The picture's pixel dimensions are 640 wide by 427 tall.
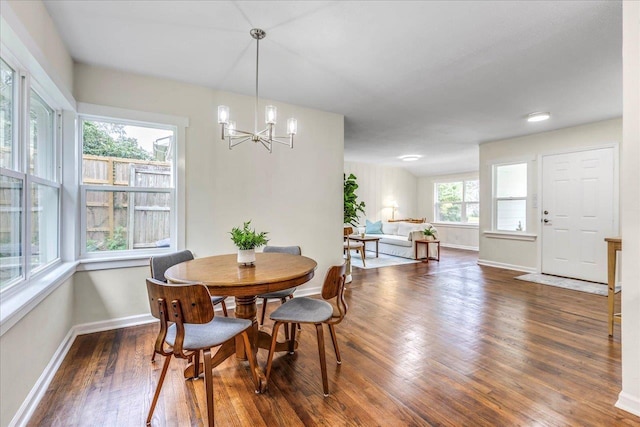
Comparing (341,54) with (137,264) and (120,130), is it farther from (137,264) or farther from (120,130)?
(137,264)

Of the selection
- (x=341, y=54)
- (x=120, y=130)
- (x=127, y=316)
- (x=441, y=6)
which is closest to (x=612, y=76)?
(x=441, y=6)

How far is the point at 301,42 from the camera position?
2.40m

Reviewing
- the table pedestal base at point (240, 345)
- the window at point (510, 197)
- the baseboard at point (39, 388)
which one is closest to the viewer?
the baseboard at point (39, 388)

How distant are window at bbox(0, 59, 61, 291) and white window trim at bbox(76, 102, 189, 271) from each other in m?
0.39

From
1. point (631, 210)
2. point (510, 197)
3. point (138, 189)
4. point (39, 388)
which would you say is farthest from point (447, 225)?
point (39, 388)

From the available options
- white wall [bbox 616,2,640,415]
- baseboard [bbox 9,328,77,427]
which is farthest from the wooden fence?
white wall [bbox 616,2,640,415]

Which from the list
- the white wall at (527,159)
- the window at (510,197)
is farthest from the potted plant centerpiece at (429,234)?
the window at (510,197)

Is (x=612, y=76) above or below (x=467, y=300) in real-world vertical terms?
above

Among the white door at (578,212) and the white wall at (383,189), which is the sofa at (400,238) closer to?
the white wall at (383,189)

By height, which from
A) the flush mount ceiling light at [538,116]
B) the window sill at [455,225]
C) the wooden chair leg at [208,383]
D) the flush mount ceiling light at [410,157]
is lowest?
the wooden chair leg at [208,383]

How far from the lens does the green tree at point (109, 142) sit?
2.82m

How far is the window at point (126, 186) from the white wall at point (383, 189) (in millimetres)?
5837

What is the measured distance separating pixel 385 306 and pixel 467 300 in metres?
1.10

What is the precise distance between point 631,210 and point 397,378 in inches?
66.8
